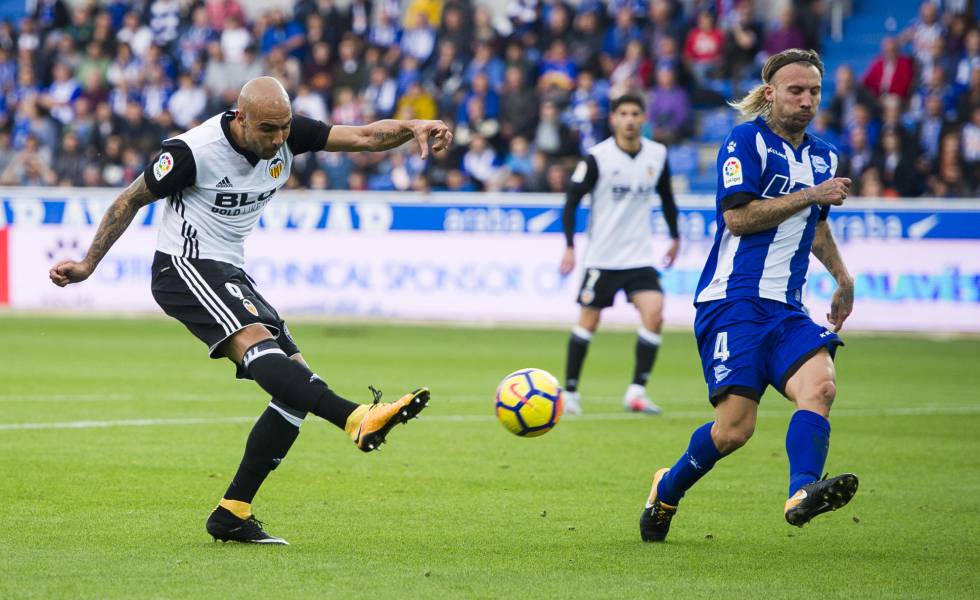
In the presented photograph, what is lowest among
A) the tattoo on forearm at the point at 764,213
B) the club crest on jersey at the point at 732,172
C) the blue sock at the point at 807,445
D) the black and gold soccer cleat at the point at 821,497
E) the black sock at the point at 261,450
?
the black sock at the point at 261,450

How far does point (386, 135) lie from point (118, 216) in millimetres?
1307

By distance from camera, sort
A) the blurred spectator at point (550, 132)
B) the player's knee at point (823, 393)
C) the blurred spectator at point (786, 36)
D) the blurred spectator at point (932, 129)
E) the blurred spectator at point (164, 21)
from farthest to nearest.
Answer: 1. the blurred spectator at point (164, 21)
2. the blurred spectator at point (786, 36)
3. the blurred spectator at point (550, 132)
4. the blurred spectator at point (932, 129)
5. the player's knee at point (823, 393)

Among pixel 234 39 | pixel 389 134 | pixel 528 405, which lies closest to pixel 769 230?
pixel 528 405

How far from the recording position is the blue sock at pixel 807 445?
19.9 ft

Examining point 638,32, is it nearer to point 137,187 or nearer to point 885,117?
point 885,117

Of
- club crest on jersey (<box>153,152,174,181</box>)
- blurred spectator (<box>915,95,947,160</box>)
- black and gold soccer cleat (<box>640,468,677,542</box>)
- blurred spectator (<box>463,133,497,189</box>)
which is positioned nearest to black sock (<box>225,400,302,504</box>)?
club crest on jersey (<box>153,152,174,181</box>)

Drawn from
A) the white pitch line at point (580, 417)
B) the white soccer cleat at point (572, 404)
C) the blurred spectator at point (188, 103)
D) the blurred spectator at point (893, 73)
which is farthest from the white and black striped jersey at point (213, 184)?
the blurred spectator at point (188, 103)

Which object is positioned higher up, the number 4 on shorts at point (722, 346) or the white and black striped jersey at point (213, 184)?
the white and black striped jersey at point (213, 184)

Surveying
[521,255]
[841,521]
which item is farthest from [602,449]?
[521,255]

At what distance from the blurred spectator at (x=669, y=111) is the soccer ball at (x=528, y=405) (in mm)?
15729

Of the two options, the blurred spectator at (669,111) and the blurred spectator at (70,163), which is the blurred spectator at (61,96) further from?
the blurred spectator at (669,111)

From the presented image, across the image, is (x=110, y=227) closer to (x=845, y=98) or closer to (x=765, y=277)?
(x=765, y=277)

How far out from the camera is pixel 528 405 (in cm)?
738

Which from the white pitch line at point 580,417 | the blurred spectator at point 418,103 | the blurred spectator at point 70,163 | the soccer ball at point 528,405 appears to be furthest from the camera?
the blurred spectator at point 70,163
